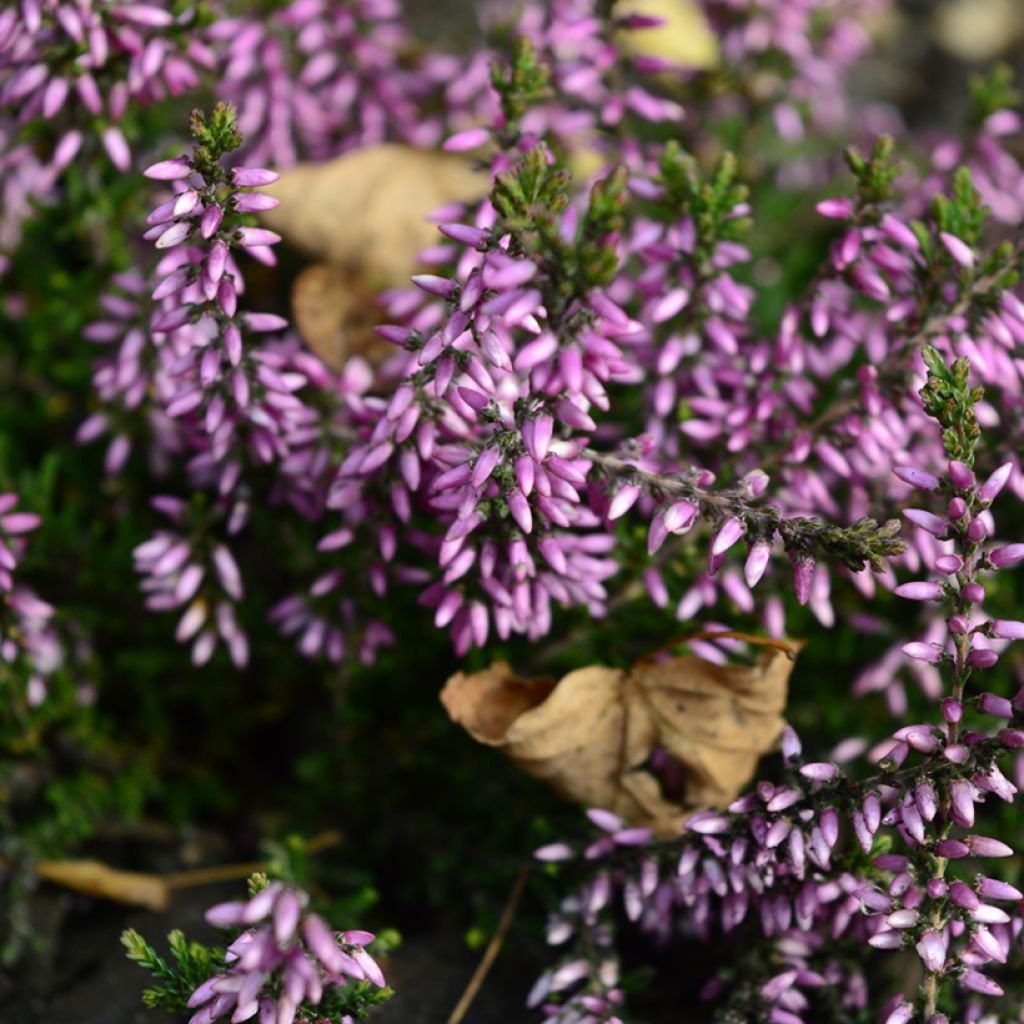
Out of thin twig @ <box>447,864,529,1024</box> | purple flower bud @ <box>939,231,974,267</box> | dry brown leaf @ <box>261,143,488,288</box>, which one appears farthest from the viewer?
dry brown leaf @ <box>261,143,488,288</box>

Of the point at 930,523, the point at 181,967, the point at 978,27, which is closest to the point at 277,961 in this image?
the point at 181,967

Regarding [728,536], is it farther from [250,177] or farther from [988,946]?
[250,177]

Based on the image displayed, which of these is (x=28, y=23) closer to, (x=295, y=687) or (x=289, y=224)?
(x=289, y=224)

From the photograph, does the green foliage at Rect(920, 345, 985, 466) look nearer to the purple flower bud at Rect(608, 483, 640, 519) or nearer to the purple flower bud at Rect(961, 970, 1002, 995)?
the purple flower bud at Rect(608, 483, 640, 519)

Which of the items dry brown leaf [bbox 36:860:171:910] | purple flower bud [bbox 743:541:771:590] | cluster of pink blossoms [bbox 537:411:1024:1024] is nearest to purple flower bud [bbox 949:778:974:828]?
cluster of pink blossoms [bbox 537:411:1024:1024]

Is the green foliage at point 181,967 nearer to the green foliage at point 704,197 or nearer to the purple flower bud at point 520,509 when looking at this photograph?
the purple flower bud at point 520,509
